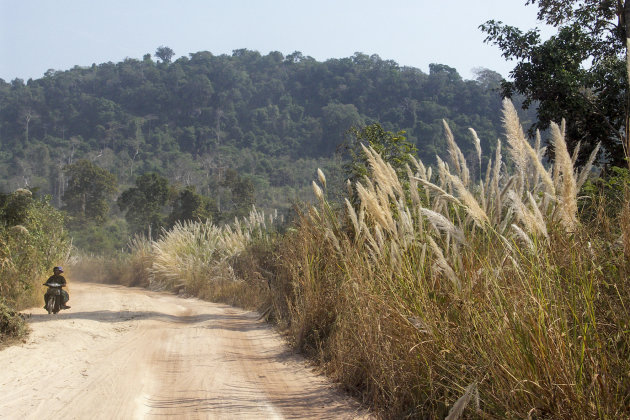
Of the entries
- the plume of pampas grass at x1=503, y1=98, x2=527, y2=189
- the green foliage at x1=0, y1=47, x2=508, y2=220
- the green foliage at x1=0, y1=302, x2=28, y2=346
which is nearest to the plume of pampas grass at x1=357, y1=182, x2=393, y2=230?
the plume of pampas grass at x1=503, y1=98, x2=527, y2=189

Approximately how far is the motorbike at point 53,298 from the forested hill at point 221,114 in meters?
38.1

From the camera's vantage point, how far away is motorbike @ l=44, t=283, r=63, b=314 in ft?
31.6

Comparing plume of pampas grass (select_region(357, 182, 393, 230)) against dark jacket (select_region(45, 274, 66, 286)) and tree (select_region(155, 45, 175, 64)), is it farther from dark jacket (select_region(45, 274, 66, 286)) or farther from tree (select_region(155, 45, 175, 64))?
tree (select_region(155, 45, 175, 64))

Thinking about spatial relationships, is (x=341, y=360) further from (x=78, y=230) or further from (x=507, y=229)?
(x=78, y=230)

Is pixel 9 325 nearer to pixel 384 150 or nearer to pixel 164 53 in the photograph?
pixel 384 150

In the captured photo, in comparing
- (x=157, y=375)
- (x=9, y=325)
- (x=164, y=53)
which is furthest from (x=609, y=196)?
(x=164, y=53)

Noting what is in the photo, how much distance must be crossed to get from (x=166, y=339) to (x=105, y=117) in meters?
75.0

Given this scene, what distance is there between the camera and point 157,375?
212 inches

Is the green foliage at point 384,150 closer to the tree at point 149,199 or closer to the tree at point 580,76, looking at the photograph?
the tree at point 580,76

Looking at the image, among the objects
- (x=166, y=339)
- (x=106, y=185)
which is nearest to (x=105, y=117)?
(x=106, y=185)

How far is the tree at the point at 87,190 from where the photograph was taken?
36.5 meters

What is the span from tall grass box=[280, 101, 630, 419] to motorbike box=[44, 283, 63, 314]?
6204 millimetres

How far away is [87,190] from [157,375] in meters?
34.1

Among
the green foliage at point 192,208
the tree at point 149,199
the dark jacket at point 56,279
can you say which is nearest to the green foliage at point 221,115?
the tree at point 149,199
